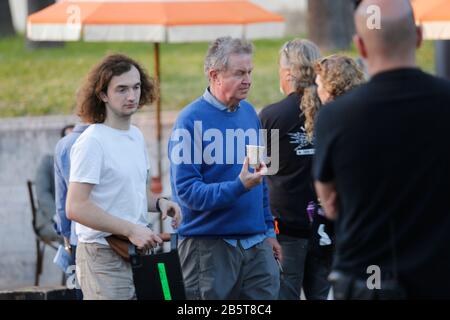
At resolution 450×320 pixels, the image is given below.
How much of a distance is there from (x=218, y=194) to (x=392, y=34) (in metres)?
1.99

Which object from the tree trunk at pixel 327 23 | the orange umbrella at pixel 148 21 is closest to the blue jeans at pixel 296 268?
the orange umbrella at pixel 148 21

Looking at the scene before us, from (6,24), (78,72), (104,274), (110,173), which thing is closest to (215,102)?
(110,173)

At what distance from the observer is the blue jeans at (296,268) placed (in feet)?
20.7

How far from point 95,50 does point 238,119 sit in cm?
1072

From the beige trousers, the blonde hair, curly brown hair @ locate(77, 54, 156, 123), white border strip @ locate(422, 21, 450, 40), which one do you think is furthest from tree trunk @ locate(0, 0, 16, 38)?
the beige trousers

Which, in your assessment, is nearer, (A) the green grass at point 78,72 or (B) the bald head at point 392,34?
(B) the bald head at point 392,34

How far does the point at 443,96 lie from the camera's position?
354 centimetres

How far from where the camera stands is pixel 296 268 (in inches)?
248

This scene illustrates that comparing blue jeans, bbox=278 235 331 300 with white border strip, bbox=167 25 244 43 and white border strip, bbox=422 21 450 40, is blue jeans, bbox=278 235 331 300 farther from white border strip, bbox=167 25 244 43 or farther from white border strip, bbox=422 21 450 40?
white border strip, bbox=167 25 244 43

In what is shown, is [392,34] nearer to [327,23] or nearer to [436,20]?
[436,20]

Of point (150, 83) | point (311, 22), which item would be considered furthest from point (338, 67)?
point (311, 22)

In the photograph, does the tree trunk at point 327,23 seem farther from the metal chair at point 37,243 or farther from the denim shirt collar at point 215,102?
the denim shirt collar at point 215,102

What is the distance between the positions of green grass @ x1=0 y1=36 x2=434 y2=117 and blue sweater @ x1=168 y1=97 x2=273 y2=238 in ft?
19.2

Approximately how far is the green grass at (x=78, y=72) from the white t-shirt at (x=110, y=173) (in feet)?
19.7
